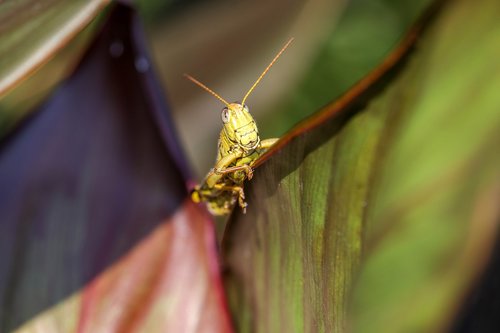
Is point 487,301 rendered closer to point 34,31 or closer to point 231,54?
point 34,31

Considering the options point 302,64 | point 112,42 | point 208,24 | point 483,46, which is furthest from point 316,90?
point 483,46

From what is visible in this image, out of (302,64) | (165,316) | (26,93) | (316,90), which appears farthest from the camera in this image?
(302,64)

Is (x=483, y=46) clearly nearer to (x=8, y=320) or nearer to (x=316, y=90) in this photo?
(x=8, y=320)

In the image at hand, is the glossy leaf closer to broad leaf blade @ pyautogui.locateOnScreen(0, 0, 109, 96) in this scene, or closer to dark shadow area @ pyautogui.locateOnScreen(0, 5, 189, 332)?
dark shadow area @ pyautogui.locateOnScreen(0, 5, 189, 332)

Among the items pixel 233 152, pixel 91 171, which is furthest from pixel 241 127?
pixel 91 171

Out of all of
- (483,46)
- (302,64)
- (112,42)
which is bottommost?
(302,64)
